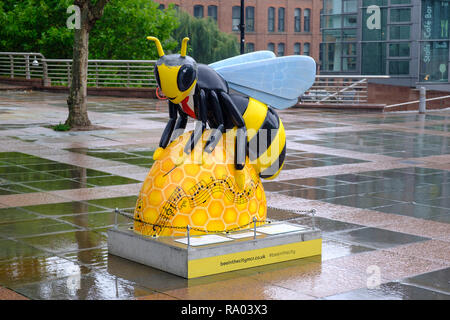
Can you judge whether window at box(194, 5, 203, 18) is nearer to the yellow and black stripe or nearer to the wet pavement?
the wet pavement

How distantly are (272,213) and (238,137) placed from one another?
2650mm

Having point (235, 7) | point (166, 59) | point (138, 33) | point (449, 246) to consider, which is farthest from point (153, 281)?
point (235, 7)

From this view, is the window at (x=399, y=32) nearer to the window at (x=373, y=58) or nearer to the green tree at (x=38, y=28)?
the window at (x=373, y=58)

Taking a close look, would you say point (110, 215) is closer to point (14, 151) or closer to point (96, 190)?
point (96, 190)

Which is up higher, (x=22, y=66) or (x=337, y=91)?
(x=22, y=66)

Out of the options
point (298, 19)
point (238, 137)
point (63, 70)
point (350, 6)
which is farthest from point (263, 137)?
point (298, 19)

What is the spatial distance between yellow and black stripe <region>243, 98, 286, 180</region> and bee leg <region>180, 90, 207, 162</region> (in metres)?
0.62

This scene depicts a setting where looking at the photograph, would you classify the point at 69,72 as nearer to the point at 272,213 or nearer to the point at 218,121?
the point at 272,213

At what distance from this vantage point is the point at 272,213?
990cm

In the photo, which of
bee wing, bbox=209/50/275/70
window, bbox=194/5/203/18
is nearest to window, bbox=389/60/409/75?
bee wing, bbox=209/50/275/70

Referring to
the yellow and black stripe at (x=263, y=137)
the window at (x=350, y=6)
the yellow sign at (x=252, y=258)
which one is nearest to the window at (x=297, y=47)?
the window at (x=350, y=6)

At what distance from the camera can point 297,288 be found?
21.6 ft

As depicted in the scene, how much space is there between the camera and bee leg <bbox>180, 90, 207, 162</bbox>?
289 inches

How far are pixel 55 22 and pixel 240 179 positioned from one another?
114 feet
